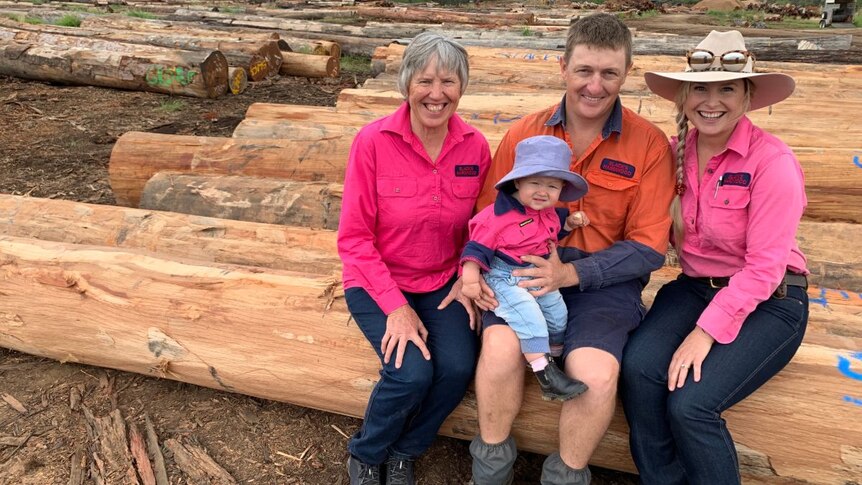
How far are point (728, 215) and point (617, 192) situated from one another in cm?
47

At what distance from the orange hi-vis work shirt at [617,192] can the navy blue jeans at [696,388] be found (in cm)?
30

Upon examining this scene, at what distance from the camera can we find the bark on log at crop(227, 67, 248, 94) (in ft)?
33.4

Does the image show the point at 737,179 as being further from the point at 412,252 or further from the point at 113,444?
the point at 113,444

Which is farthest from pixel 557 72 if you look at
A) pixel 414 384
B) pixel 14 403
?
pixel 14 403

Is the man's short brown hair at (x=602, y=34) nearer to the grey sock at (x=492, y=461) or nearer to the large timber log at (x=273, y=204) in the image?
the grey sock at (x=492, y=461)

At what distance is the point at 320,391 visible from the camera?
3225mm

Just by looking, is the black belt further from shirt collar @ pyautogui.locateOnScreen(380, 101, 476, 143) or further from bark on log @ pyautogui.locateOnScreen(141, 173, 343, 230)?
bark on log @ pyautogui.locateOnScreen(141, 173, 343, 230)

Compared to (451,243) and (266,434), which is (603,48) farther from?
(266,434)

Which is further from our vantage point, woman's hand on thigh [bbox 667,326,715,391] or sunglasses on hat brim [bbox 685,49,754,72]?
sunglasses on hat brim [bbox 685,49,754,72]

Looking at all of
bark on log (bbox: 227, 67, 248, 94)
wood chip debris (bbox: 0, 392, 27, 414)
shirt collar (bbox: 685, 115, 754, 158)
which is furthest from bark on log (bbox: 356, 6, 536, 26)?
wood chip debris (bbox: 0, 392, 27, 414)

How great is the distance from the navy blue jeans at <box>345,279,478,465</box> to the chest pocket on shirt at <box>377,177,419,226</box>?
0.41 metres

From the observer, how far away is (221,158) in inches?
Answer: 203

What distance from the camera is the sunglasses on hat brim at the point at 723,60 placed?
260 centimetres

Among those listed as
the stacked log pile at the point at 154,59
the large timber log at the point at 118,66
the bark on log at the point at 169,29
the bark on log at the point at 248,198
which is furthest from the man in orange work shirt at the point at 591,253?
the bark on log at the point at 169,29
